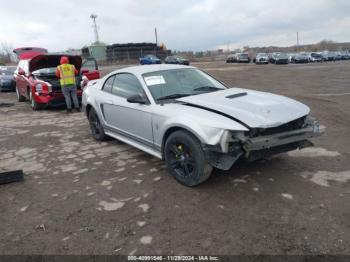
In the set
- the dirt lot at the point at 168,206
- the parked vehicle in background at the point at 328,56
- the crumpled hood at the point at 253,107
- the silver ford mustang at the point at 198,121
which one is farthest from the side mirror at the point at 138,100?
the parked vehicle in background at the point at 328,56

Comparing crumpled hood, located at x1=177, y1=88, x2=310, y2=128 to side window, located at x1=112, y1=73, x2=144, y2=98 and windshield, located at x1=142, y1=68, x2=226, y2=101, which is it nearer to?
windshield, located at x1=142, y1=68, x2=226, y2=101

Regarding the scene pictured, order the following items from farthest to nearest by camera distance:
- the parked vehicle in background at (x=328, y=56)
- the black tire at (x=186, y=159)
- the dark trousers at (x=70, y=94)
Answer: the parked vehicle in background at (x=328, y=56) < the dark trousers at (x=70, y=94) < the black tire at (x=186, y=159)

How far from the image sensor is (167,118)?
404 centimetres

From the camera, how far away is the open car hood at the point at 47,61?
10.5 meters

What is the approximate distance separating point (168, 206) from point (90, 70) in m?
9.09

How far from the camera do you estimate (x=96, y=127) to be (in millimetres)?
6258

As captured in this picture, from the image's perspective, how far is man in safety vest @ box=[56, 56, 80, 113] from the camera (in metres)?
9.06

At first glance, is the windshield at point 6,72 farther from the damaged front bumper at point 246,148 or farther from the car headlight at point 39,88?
the damaged front bumper at point 246,148

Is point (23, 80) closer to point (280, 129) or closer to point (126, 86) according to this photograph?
point (126, 86)

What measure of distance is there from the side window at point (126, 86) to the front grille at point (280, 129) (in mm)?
1823

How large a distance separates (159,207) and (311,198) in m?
1.76

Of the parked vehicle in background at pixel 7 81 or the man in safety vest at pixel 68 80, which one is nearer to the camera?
the man in safety vest at pixel 68 80

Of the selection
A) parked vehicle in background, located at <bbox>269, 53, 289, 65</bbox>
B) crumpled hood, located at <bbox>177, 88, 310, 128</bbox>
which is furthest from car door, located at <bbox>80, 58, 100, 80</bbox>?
parked vehicle in background, located at <bbox>269, 53, 289, 65</bbox>

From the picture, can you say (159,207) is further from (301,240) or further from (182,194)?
(301,240)
